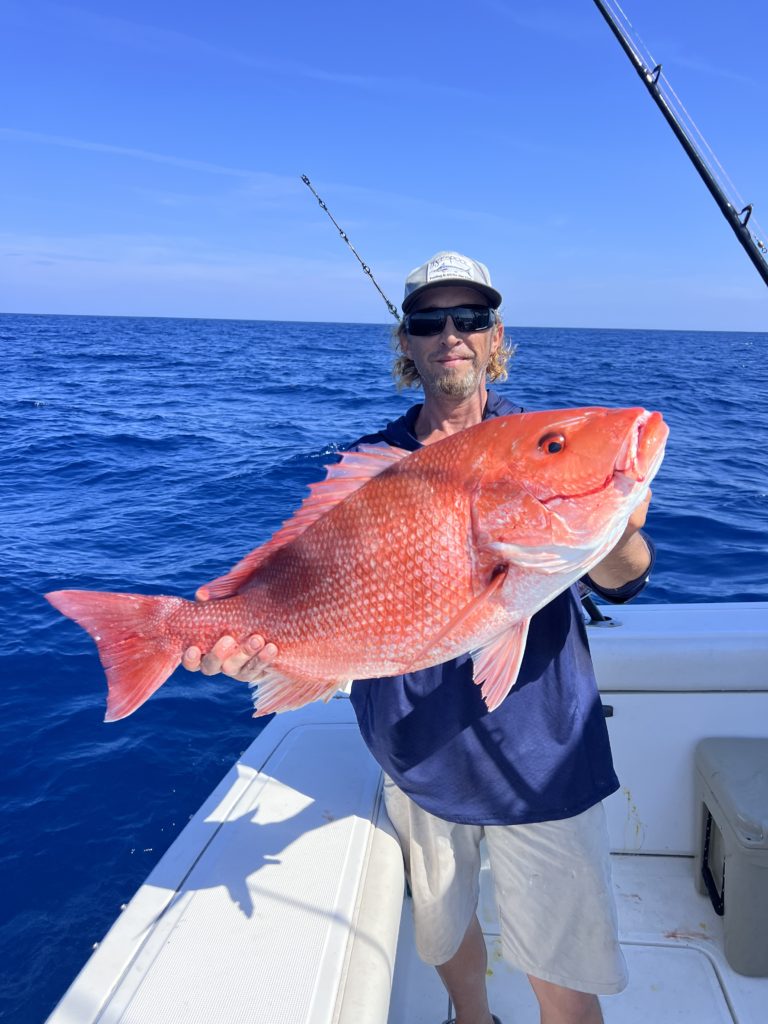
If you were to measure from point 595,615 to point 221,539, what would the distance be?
6.82 meters

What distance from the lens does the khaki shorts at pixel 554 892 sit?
6.91 ft

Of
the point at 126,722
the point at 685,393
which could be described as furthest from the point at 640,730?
the point at 685,393

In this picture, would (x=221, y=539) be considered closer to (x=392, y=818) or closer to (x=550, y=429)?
(x=392, y=818)

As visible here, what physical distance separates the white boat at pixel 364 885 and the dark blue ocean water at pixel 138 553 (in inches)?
82.3

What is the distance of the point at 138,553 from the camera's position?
8.66m

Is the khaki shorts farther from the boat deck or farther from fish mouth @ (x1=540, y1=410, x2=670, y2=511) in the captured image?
fish mouth @ (x1=540, y1=410, x2=670, y2=511)

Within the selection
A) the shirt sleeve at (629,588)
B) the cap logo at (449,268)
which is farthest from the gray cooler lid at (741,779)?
the cap logo at (449,268)

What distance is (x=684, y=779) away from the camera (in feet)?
10.6

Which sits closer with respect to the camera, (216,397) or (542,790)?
(542,790)

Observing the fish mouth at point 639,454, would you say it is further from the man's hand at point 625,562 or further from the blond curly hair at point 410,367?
the blond curly hair at point 410,367

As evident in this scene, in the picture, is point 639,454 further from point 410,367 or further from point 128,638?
point 410,367

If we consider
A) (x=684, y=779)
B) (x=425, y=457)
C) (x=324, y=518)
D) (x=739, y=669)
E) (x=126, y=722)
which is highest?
(x=425, y=457)

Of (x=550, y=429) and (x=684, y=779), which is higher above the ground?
(x=550, y=429)

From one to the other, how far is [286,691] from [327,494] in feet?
1.95
